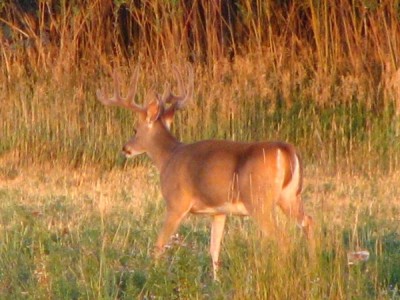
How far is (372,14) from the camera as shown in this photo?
495 inches

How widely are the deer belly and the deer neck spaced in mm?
928

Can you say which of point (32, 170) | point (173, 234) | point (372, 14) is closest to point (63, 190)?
point (32, 170)

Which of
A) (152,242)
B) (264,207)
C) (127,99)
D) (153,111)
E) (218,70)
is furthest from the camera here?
(218,70)

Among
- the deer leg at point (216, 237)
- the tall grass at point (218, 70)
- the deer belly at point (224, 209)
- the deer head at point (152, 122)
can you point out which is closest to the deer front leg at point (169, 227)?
the deer belly at point (224, 209)

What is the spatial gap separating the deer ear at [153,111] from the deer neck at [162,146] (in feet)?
0.38

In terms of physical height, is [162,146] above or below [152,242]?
above

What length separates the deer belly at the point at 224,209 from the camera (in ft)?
25.0

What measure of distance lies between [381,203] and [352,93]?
311 cm

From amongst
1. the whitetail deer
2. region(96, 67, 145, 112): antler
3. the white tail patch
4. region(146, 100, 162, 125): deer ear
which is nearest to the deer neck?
region(146, 100, 162, 125): deer ear

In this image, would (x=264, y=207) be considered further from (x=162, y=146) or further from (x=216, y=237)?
(x=162, y=146)

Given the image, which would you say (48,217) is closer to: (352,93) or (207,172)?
(207,172)

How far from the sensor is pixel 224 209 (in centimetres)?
770

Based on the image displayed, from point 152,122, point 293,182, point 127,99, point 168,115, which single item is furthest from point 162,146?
point 293,182

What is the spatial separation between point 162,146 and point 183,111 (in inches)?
143
